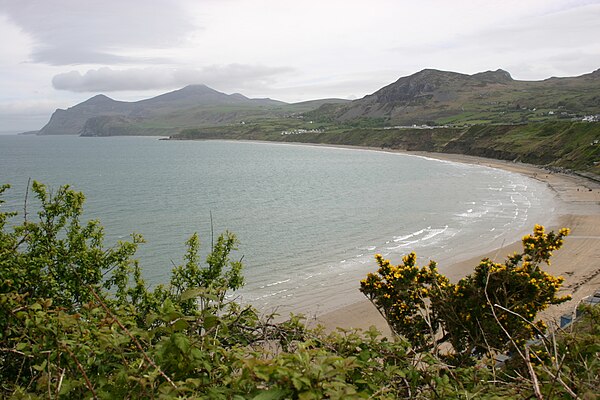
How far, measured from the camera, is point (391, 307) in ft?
38.8

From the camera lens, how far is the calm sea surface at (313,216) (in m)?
28.0

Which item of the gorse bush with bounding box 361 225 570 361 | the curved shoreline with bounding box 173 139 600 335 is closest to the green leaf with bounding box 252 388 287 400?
the curved shoreline with bounding box 173 139 600 335

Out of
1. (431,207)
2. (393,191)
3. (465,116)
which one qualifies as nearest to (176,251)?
(431,207)

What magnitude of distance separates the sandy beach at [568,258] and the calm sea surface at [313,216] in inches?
48.8

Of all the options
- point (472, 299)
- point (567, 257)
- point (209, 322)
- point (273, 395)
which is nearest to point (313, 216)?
point (567, 257)

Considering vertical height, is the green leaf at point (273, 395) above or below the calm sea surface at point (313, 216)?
above

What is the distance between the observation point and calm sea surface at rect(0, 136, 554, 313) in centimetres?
Answer: 2796

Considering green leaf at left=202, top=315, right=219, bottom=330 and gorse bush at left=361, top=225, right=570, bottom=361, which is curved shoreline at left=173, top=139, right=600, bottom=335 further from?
green leaf at left=202, top=315, right=219, bottom=330

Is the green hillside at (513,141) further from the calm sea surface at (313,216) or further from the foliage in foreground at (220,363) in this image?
the foliage in foreground at (220,363)

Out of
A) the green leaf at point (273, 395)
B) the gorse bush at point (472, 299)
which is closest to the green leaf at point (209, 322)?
the green leaf at point (273, 395)

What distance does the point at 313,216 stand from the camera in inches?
1790

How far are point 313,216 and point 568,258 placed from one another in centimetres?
2276

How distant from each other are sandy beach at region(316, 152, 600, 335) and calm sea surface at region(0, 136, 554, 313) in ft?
4.07

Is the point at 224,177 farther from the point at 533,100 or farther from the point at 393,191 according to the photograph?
the point at 533,100
